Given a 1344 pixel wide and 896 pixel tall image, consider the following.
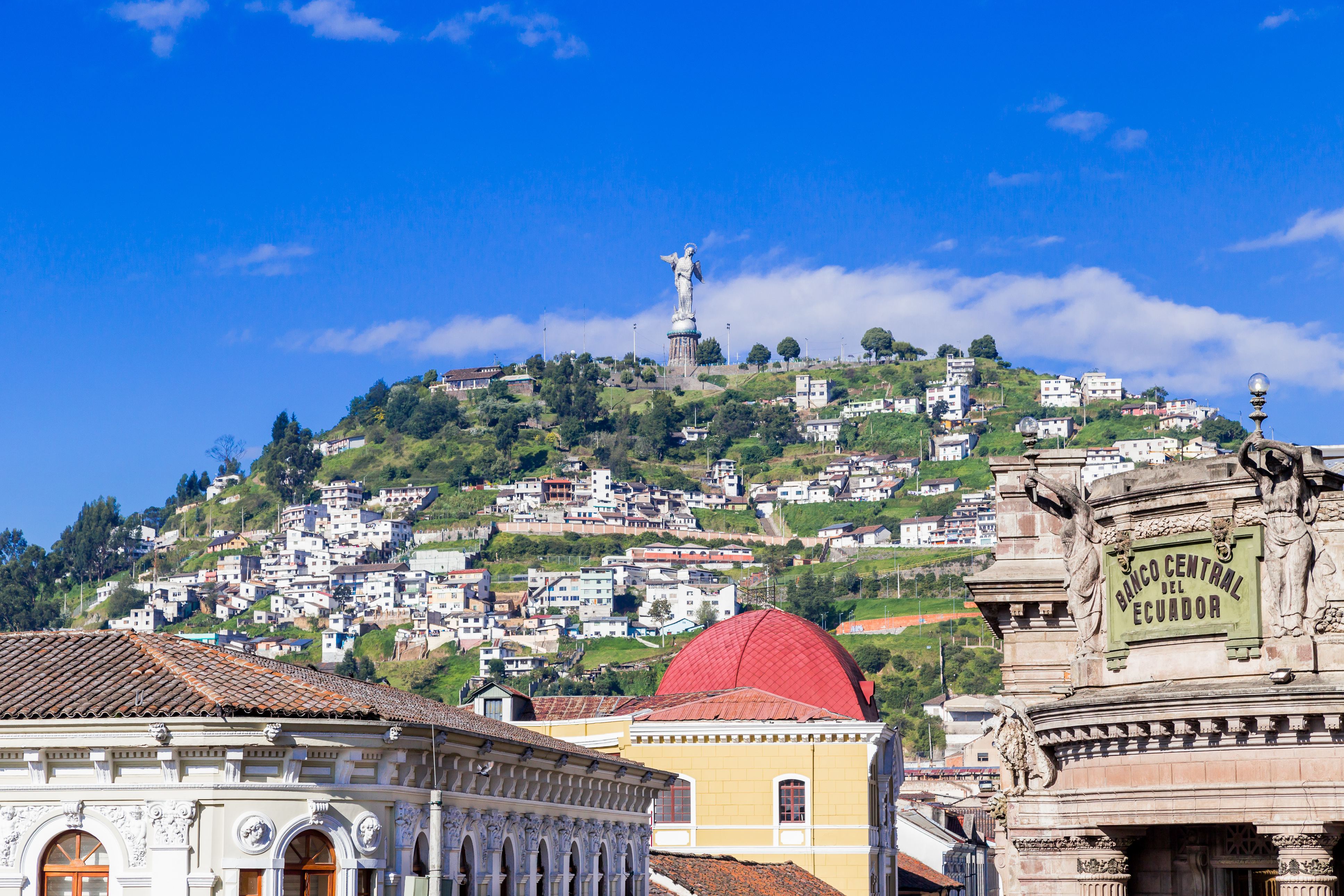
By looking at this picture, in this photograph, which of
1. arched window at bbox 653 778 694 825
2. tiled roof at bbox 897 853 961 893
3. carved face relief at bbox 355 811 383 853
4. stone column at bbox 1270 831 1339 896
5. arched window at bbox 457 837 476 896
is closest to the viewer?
stone column at bbox 1270 831 1339 896

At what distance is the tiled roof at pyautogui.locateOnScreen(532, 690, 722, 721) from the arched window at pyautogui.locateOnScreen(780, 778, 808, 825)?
4427 mm

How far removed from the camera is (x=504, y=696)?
6838 centimetres

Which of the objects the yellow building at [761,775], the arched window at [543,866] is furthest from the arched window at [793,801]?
the arched window at [543,866]

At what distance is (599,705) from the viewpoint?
73.6m

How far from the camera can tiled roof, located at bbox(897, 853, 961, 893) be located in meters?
80.7

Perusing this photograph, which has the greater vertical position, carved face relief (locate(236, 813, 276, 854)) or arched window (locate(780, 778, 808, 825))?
arched window (locate(780, 778, 808, 825))

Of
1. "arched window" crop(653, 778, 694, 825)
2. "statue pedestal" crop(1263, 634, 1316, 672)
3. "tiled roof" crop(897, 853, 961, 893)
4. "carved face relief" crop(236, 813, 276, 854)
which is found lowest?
"tiled roof" crop(897, 853, 961, 893)

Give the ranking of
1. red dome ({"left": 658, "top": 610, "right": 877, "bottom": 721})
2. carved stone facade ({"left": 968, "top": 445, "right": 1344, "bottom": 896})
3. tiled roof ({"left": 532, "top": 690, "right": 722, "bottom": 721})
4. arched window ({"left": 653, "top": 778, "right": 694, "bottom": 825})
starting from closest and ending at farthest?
1. carved stone facade ({"left": 968, "top": 445, "right": 1344, "bottom": 896})
2. arched window ({"left": 653, "top": 778, "right": 694, "bottom": 825})
3. tiled roof ({"left": 532, "top": 690, "right": 722, "bottom": 721})
4. red dome ({"left": 658, "top": 610, "right": 877, "bottom": 721})

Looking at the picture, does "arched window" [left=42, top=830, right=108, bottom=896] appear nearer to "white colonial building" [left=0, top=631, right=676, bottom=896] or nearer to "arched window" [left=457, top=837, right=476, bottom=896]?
"white colonial building" [left=0, top=631, right=676, bottom=896]

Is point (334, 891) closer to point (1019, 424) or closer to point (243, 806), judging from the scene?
point (243, 806)

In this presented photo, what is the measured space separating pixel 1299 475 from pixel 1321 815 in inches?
180

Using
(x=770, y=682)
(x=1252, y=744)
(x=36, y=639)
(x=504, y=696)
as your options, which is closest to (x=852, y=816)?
(x=770, y=682)

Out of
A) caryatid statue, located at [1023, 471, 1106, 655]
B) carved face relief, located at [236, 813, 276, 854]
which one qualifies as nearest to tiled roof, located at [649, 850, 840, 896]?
carved face relief, located at [236, 813, 276, 854]

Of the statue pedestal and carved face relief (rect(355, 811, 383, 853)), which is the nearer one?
the statue pedestal
